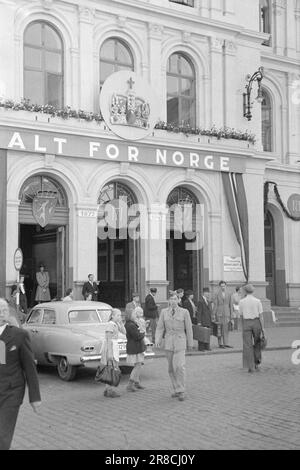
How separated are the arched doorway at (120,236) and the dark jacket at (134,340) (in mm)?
10929

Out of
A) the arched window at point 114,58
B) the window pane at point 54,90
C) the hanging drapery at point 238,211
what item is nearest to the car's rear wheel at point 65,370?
the window pane at point 54,90

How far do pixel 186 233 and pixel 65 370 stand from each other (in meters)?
12.6

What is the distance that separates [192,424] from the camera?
28.0 feet

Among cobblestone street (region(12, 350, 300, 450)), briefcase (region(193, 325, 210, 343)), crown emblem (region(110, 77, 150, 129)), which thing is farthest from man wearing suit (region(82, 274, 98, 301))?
cobblestone street (region(12, 350, 300, 450))

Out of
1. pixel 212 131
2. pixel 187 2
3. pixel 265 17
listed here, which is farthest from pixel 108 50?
pixel 265 17

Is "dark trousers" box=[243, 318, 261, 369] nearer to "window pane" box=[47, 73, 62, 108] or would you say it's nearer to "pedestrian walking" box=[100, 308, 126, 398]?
"pedestrian walking" box=[100, 308, 126, 398]

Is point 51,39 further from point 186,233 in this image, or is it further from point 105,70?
point 186,233

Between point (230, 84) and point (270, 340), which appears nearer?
point (270, 340)

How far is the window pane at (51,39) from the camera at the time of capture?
71.8 ft

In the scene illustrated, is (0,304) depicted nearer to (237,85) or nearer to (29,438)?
(29,438)

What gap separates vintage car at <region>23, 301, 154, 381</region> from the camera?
40.9 feet

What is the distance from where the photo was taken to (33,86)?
21516 mm

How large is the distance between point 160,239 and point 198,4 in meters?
9.58
